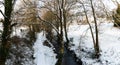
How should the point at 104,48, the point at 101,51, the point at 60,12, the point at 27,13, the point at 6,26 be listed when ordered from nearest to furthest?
the point at 6,26 → the point at 27,13 → the point at 60,12 → the point at 101,51 → the point at 104,48

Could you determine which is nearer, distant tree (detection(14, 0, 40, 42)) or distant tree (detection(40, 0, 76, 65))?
distant tree (detection(14, 0, 40, 42))

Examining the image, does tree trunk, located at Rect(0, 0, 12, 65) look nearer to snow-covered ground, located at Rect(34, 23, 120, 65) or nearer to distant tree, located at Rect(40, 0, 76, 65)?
distant tree, located at Rect(40, 0, 76, 65)

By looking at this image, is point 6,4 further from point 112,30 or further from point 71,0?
point 112,30

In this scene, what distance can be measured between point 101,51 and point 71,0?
29.4ft

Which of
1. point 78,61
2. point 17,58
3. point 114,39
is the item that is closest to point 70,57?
point 78,61

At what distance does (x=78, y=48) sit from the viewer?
100 feet

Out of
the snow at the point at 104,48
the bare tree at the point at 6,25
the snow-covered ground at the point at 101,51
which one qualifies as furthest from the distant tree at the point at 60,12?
the bare tree at the point at 6,25

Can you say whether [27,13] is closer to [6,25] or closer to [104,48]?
[6,25]

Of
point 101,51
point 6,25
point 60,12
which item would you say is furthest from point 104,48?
point 6,25

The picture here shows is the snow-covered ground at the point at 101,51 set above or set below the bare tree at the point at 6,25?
below

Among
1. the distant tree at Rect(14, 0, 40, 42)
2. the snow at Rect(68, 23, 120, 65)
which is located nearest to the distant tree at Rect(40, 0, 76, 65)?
the distant tree at Rect(14, 0, 40, 42)

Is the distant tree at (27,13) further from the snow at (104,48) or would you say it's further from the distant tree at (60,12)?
the snow at (104,48)

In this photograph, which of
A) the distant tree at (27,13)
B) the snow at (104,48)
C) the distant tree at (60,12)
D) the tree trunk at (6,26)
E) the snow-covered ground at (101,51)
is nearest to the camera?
the tree trunk at (6,26)

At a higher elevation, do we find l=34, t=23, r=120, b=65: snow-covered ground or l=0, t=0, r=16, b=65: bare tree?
l=0, t=0, r=16, b=65: bare tree
